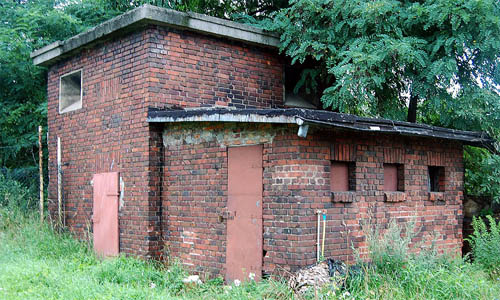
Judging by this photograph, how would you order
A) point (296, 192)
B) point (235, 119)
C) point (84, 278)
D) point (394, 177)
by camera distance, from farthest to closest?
point (394, 177), point (84, 278), point (235, 119), point (296, 192)

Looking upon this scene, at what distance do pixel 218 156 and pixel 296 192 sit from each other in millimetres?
1668

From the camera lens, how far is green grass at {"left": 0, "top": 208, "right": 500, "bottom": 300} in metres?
6.74

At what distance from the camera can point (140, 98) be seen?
9594 millimetres

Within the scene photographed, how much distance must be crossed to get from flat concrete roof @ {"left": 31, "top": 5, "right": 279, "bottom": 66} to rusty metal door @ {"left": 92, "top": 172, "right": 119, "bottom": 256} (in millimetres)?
2749

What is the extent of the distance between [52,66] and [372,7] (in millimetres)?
7400

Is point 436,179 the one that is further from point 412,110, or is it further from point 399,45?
point 399,45

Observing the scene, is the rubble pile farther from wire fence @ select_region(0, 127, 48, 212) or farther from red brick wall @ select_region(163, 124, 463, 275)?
wire fence @ select_region(0, 127, 48, 212)

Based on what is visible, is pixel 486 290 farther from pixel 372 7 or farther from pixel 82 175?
pixel 82 175

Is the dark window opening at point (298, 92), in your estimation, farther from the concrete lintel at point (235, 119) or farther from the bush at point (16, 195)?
the bush at point (16, 195)

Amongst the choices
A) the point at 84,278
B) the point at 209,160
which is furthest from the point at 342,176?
the point at 84,278

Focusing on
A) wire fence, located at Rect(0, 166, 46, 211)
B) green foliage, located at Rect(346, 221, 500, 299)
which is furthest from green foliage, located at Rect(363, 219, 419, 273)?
wire fence, located at Rect(0, 166, 46, 211)

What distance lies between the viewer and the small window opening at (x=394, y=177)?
29.4ft

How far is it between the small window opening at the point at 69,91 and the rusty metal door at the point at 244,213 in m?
5.27

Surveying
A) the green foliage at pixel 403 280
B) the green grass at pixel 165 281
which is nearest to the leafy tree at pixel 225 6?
the green grass at pixel 165 281
